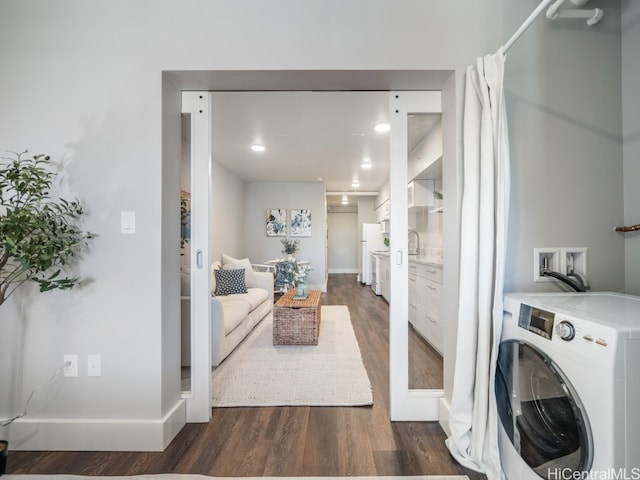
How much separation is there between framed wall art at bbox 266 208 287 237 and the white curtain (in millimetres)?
5318

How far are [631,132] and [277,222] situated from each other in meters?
5.68

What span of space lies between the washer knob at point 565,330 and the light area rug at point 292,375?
1.37m

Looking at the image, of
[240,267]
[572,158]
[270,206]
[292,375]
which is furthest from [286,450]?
[270,206]

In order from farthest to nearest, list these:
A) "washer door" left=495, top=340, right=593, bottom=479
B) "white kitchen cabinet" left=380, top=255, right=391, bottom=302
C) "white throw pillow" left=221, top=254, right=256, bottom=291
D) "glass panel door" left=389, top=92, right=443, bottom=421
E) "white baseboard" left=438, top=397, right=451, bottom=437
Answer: "white kitchen cabinet" left=380, top=255, right=391, bottom=302 → "white throw pillow" left=221, top=254, right=256, bottom=291 → "glass panel door" left=389, top=92, right=443, bottom=421 → "white baseboard" left=438, top=397, right=451, bottom=437 → "washer door" left=495, top=340, right=593, bottom=479

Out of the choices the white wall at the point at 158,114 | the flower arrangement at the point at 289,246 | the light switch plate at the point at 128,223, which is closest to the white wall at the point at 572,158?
the white wall at the point at 158,114

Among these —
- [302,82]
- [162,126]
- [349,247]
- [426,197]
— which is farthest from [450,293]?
[349,247]

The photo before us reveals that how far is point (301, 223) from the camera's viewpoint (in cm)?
661

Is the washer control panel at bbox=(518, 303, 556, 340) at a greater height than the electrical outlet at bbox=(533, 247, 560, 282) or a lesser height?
lesser

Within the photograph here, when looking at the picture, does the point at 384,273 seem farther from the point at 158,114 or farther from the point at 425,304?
the point at 158,114

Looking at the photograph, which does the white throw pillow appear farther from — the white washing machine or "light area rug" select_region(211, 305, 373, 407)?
the white washing machine

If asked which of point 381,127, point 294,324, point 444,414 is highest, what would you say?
point 381,127

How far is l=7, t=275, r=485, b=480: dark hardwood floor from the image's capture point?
1417 millimetres

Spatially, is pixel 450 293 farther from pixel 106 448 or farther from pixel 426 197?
pixel 106 448

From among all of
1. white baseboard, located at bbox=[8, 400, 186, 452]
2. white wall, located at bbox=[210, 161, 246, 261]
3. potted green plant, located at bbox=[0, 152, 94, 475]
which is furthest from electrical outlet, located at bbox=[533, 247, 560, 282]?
white wall, located at bbox=[210, 161, 246, 261]
